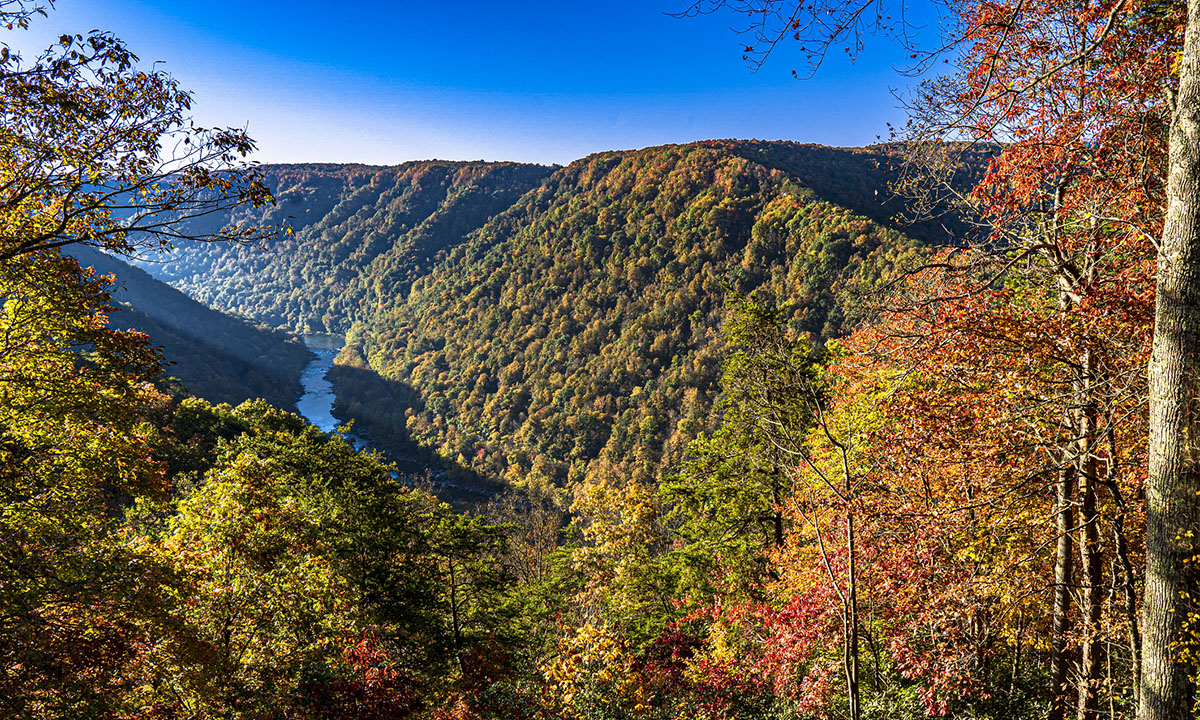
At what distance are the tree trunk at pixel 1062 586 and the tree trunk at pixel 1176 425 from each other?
8.00 feet

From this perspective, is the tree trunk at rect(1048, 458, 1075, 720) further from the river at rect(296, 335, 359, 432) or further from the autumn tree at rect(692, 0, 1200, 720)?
the river at rect(296, 335, 359, 432)

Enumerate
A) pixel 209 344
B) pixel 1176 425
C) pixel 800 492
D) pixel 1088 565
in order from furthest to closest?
pixel 209 344 < pixel 800 492 < pixel 1088 565 < pixel 1176 425

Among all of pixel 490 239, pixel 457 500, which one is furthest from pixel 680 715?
pixel 490 239

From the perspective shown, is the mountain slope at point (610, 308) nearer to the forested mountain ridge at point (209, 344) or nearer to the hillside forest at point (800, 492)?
the forested mountain ridge at point (209, 344)

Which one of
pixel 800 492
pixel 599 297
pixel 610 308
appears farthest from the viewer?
pixel 599 297

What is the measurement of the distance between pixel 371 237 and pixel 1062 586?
656 ft

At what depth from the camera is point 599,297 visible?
11600cm

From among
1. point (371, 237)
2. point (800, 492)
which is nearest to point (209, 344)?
point (371, 237)

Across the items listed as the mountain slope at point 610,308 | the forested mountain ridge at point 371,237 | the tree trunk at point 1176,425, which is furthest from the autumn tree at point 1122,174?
the forested mountain ridge at point 371,237

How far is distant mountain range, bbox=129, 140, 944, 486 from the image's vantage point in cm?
8231

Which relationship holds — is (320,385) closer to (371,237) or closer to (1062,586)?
(371,237)

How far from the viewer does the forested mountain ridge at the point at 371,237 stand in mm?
170750

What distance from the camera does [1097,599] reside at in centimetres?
611

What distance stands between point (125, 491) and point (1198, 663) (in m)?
11.6
